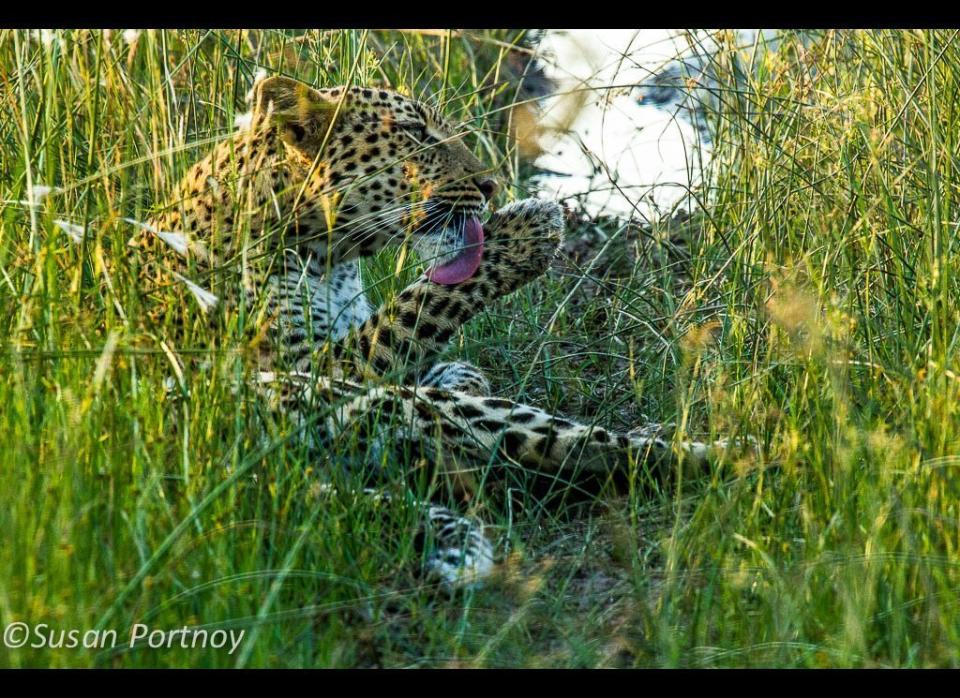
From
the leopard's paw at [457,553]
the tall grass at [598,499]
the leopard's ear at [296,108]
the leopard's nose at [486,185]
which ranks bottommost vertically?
the leopard's paw at [457,553]

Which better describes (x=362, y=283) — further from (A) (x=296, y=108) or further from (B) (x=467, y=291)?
(A) (x=296, y=108)

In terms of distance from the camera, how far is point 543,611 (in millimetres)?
3008

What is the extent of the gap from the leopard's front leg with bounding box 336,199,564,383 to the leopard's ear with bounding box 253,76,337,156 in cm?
61

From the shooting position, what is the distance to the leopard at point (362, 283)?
3395 mm

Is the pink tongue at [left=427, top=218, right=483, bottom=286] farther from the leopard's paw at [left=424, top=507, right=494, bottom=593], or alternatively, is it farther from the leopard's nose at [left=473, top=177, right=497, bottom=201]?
the leopard's paw at [left=424, top=507, right=494, bottom=593]

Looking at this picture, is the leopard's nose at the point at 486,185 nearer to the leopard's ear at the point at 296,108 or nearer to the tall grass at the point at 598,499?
the leopard's ear at the point at 296,108

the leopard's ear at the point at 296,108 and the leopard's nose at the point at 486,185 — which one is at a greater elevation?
the leopard's ear at the point at 296,108

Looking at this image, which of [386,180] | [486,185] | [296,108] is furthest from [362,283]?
[296,108]

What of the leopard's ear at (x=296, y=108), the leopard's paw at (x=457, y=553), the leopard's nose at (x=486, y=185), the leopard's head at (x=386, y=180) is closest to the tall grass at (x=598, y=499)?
the leopard's paw at (x=457, y=553)

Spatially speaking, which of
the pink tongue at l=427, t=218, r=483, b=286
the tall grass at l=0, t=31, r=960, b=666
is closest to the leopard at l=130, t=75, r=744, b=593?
the pink tongue at l=427, t=218, r=483, b=286

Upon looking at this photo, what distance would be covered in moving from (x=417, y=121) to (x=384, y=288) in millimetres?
721

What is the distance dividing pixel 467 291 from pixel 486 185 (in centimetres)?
46

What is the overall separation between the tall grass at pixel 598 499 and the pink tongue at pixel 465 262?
0.49 meters

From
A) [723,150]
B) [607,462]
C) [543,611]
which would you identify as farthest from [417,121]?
[543,611]
